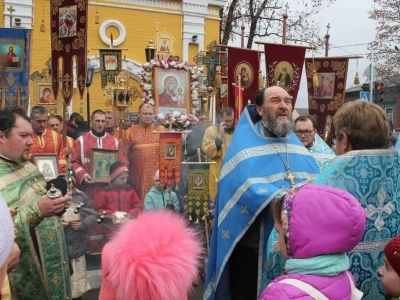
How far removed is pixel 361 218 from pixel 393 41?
25455 mm

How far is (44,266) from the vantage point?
336 centimetres

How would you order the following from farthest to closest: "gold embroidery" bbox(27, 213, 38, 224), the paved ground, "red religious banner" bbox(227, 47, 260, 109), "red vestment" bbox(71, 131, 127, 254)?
"red religious banner" bbox(227, 47, 260, 109) < "red vestment" bbox(71, 131, 127, 254) < the paved ground < "gold embroidery" bbox(27, 213, 38, 224)

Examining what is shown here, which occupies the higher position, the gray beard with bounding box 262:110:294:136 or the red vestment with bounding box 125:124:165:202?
the gray beard with bounding box 262:110:294:136

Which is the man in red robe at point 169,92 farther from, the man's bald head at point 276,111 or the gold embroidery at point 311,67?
the man's bald head at point 276,111

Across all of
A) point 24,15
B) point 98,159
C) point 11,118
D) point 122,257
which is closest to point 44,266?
point 11,118

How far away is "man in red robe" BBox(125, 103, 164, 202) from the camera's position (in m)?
6.84

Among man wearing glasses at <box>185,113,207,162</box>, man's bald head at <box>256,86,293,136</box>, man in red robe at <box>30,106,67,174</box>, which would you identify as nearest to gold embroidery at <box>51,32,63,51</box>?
man in red robe at <box>30,106,67,174</box>

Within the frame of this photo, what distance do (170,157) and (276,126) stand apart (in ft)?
8.77

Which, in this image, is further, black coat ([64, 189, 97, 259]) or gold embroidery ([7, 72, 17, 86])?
gold embroidery ([7, 72, 17, 86])

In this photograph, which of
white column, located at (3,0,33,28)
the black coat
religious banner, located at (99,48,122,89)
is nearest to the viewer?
the black coat

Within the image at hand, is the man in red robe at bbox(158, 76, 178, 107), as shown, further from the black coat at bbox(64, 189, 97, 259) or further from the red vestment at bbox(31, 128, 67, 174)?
the black coat at bbox(64, 189, 97, 259)

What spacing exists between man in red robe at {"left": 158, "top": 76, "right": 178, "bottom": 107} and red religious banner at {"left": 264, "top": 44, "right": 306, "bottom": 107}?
1.98 meters

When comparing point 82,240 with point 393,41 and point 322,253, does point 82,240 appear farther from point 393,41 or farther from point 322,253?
point 393,41

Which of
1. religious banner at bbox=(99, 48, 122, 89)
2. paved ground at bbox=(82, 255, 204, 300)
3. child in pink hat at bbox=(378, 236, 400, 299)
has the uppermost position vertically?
religious banner at bbox=(99, 48, 122, 89)
